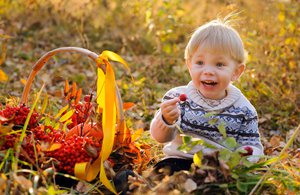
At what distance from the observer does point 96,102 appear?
284 centimetres

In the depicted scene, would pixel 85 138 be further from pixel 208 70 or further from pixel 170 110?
pixel 208 70

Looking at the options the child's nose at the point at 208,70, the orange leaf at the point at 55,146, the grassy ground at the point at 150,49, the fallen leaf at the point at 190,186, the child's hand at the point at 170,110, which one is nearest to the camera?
the fallen leaf at the point at 190,186

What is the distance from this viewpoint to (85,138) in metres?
2.52

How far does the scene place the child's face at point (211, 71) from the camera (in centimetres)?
255

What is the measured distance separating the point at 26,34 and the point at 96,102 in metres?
3.97

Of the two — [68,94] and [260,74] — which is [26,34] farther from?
[68,94]

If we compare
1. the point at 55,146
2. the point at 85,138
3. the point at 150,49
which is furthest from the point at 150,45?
the point at 55,146

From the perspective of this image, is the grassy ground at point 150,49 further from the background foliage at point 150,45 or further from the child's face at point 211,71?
the child's face at point 211,71

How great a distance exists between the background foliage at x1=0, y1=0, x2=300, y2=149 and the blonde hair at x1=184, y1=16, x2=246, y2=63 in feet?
2.13

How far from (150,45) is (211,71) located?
152 inches

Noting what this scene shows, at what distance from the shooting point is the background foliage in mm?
4344

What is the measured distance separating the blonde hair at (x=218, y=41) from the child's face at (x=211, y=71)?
0.08 feet

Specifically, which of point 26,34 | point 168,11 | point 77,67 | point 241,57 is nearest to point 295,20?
point 168,11

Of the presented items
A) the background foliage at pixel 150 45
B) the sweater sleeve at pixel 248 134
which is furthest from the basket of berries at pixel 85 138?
the background foliage at pixel 150 45
